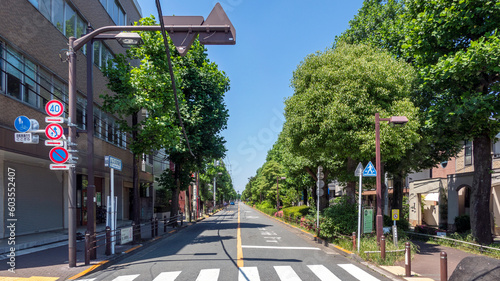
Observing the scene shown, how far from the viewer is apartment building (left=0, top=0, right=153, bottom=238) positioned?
42.5ft

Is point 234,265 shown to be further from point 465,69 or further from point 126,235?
point 465,69

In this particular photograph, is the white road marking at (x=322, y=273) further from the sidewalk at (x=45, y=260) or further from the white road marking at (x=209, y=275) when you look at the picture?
the sidewalk at (x=45, y=260)

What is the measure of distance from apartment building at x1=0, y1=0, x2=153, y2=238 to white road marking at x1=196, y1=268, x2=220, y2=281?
230 inches

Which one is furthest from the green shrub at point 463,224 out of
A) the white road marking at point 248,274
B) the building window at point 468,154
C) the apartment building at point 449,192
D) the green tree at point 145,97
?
the green tree at point 145,97

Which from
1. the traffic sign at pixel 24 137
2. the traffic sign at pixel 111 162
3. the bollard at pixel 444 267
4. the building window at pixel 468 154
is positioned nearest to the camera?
the bollard at pixel 444 267

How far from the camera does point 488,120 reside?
47.8 feet

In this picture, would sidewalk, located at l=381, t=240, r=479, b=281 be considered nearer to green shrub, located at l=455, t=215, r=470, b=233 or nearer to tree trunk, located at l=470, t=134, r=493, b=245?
tree trunk, located at l=470, t=134, r=493, b=245

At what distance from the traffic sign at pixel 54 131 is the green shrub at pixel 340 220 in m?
11.4

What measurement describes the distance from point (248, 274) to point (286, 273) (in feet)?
3.47

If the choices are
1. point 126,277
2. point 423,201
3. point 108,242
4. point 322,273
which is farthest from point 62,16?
point 423,201

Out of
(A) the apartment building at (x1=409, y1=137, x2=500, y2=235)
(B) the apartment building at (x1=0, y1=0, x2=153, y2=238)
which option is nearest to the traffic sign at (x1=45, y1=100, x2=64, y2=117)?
(B) the apartment building at (x1=0, y1=0, x2=153, y2=238)

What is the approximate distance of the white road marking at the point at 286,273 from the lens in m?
8.97

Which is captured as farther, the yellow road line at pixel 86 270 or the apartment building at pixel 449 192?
the apartment building at pixel 449 192

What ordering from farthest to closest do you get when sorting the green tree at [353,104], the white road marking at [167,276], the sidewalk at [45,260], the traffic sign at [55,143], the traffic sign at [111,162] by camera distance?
the green tree at [353,104] < the traffic sign at [111,162] < the traffic sign at [55,143] < the sidewalk at [45,260] < the white road marking at [167,276]
